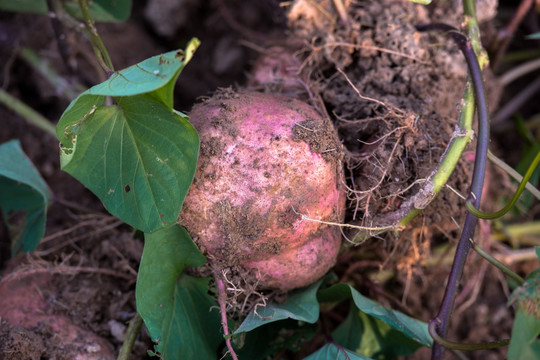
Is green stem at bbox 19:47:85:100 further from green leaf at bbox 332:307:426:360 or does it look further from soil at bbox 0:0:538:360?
green leaf at bbox 332:307:426:360

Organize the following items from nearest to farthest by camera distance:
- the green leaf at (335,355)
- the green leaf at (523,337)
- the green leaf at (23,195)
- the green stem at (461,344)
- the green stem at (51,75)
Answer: the green leaf at (523,337)
the green stem at (461,344)
the green leaf at (335,355)
the green leaf at (23,195)
the green stem at (51,75)

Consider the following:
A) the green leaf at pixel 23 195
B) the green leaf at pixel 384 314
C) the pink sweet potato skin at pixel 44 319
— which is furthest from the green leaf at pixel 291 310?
the green leaf at pixel 23 195

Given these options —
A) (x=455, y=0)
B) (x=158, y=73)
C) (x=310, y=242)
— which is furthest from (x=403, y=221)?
(x=455, y=0)

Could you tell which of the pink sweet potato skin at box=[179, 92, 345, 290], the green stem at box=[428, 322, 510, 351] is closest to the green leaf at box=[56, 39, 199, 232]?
the pink sweet potato skin at box=[179, 92, 345, 290]

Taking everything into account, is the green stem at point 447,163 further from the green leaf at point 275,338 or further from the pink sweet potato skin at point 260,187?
the green leaf at point 275,338

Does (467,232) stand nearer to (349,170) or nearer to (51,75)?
(349,170)
